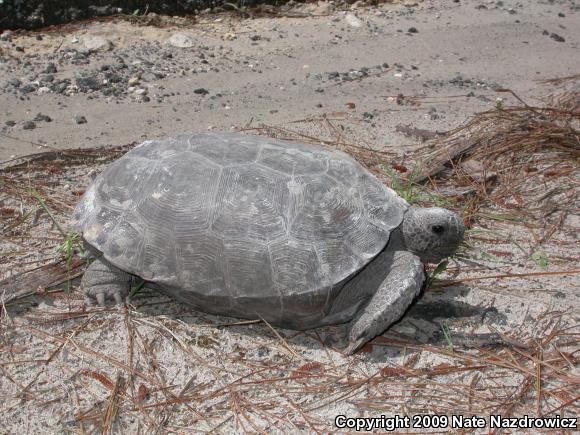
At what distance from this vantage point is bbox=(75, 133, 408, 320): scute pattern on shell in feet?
12.2

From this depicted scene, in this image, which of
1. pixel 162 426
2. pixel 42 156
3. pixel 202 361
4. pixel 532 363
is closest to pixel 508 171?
pixel 532 363

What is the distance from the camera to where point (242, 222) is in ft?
12.4

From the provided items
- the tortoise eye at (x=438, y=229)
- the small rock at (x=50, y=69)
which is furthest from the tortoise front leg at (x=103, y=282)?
the small rock at (x=50, y=69)

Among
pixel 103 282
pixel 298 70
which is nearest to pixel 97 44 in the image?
pixel 298 70

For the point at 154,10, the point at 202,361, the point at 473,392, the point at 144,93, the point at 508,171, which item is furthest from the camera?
the point at 154,10

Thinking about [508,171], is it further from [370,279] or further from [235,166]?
[235,166]

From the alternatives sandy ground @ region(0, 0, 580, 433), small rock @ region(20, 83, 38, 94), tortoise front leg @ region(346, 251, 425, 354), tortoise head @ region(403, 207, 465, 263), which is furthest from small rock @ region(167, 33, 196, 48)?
tortoise front leg @ region(346, 251, 425, 354)

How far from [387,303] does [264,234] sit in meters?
0.82

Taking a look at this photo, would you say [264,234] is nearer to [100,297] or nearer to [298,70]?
[100,297]

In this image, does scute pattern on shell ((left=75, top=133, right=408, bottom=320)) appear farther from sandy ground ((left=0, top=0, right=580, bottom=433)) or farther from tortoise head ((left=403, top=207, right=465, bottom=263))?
sandy ground ((left=0, top=0, right=580, bottom=433))

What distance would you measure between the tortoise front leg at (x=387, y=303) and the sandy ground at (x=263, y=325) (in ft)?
0.65

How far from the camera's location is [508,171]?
18.7 ft

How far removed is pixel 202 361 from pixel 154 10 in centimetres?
633

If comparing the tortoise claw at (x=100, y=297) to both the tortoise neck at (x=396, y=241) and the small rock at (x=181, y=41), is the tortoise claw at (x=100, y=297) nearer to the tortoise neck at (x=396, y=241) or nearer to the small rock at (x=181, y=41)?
the tortoise neck at (x=396, y=241)
